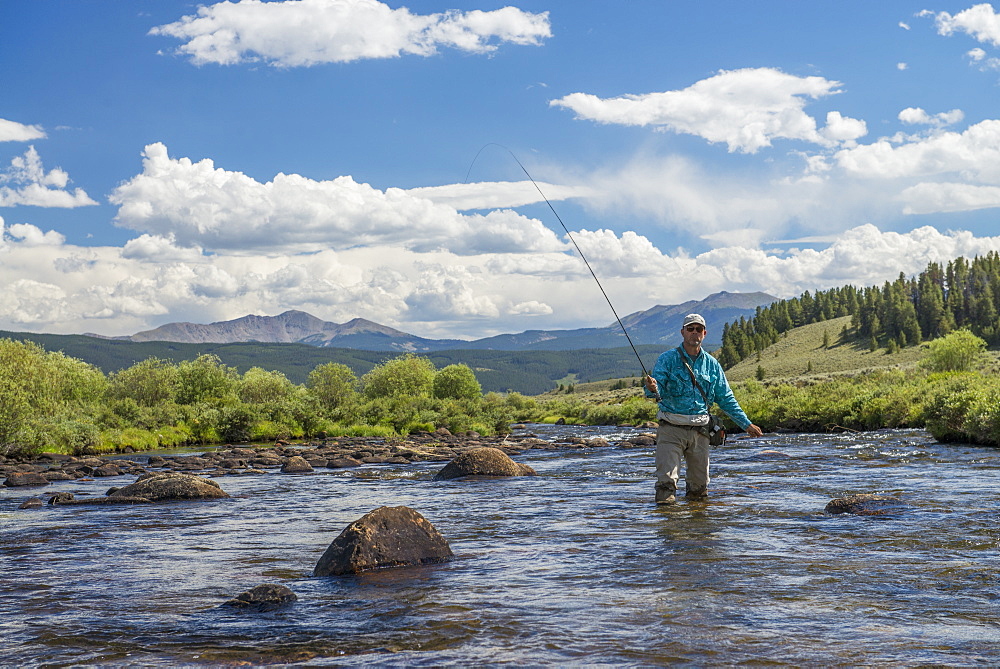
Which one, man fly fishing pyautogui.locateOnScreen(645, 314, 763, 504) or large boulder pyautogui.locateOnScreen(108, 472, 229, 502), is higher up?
man fly fishing pyautogui.locateOnScreen(645, 314, 763, 504)

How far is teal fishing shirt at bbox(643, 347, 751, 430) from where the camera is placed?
12469mm

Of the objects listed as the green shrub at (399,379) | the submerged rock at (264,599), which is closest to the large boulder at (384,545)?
the submerged rock at (264,599)

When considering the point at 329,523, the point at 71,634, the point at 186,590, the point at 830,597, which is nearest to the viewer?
the point at 71,634

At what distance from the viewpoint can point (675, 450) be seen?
1273 cm

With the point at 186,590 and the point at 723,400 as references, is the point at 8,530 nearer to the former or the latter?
the point at 186,590

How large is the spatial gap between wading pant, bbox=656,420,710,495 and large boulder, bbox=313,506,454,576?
416 cm

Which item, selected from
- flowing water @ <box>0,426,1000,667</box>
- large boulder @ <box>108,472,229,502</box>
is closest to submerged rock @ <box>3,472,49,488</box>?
large boulder @ <box>108,472,229,502</box>

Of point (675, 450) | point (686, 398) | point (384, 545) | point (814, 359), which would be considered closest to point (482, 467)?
point (675, 450)

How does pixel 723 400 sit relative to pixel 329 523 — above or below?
above

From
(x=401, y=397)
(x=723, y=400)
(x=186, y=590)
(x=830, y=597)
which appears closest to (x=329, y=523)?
(x=186, y=590)

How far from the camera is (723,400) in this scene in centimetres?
1264

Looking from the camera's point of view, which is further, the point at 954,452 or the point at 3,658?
the point at 954,452

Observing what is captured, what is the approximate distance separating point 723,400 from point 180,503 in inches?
475

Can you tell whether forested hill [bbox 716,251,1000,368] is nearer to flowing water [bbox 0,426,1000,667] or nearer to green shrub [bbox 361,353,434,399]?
green shrub [bbox 361,353,434,399]
